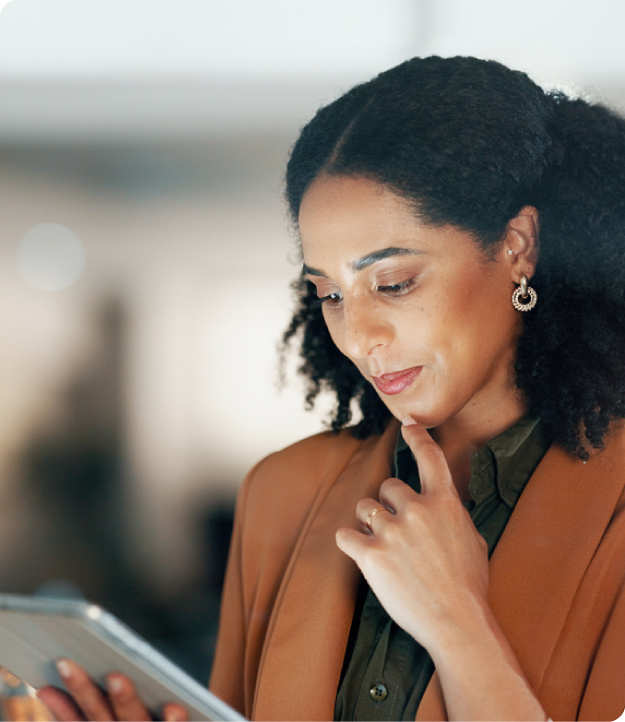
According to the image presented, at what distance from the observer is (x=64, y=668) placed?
1.91 feet

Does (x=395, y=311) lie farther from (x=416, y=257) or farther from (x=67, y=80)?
(x=67, y=80)

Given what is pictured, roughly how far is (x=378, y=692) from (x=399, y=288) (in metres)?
0.41

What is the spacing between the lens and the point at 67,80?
90 cm

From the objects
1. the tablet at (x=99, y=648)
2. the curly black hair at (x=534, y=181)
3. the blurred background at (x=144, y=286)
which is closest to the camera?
the tablet at (x=99, y=648)

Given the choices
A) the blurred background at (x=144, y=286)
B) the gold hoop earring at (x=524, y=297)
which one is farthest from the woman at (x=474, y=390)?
the blurred background at (x=144, y=286)

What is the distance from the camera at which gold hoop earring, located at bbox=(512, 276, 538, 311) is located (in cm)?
67

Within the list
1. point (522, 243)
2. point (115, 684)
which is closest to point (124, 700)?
point (115, 684)

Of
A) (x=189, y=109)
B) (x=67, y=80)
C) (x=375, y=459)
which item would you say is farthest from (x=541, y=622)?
(x=67, y=80)

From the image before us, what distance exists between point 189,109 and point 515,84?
438 mm

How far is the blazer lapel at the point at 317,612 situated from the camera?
0.70m

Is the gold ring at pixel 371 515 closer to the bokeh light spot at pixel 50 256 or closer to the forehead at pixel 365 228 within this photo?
the forehead at pixel 365 228

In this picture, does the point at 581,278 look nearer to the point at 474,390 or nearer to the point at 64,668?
the point at 474,390

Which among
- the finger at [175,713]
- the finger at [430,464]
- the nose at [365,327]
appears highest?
the nose at [365,327]

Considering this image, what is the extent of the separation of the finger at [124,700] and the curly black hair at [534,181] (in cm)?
47
